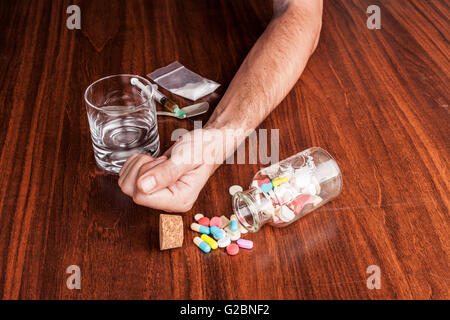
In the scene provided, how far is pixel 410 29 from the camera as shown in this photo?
1.59m

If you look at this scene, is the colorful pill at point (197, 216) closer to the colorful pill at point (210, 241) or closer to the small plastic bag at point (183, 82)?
the colorful pill at point (210, 241)

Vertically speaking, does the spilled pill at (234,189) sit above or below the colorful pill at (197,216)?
above

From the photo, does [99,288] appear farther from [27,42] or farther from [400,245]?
[27,42]

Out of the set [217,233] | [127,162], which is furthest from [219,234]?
[127,162]

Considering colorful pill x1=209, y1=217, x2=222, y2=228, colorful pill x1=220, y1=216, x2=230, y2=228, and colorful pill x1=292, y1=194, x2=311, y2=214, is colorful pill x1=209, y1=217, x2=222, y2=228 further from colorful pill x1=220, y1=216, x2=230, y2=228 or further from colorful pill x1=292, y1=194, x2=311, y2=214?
colorful pill x1=292, y1=194, x2=311, y2=214

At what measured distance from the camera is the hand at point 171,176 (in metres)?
0.96

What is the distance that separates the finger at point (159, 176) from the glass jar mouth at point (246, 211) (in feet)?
0.46

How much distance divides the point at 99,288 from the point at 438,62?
1217 mm

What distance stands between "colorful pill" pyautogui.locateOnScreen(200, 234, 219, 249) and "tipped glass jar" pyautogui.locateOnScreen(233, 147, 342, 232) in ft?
0.26

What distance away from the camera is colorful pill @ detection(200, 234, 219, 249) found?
96 centimetres

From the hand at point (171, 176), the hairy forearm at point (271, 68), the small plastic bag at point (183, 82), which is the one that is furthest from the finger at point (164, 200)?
the small plastic bag at point (183, 82)

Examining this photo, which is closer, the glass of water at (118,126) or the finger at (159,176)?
the finger at (159,176)

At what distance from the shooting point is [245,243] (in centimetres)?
96

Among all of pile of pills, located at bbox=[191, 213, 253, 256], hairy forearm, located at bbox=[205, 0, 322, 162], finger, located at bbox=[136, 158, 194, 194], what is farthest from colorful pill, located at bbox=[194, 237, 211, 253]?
hairy forearm, located at bbox=[205, 0, 322, 162]
